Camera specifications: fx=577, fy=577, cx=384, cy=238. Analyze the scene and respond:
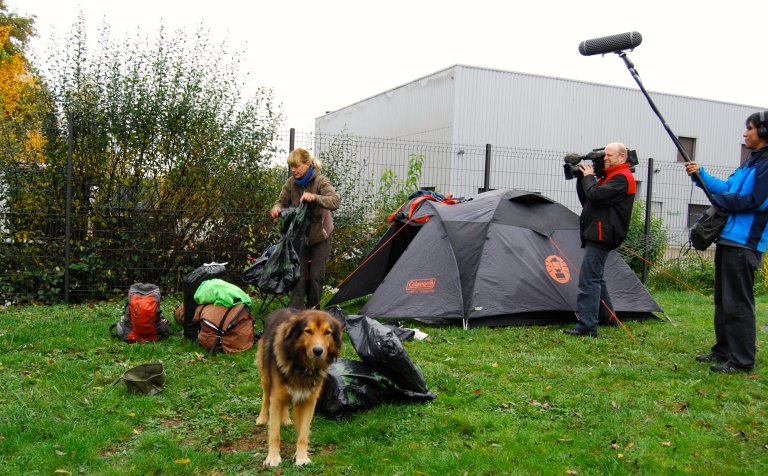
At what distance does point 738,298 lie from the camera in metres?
4.68

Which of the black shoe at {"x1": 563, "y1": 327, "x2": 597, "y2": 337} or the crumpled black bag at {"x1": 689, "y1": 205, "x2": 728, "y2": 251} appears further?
the black shoe at {"x1": 563, "y1": 327, "x2": 597, "y2": 337}

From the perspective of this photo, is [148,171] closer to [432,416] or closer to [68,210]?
[68,210]

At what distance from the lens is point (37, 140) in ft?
24.8

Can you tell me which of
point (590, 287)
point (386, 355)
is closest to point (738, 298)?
point (590, 287)

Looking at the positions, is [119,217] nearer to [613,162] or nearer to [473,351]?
[473,351]

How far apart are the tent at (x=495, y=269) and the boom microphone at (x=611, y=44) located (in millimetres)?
2255

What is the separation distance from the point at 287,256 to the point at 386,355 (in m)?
2.40

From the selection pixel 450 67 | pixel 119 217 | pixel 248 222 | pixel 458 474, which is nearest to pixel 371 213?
pixel 248 222

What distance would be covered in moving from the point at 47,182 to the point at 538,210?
6338 millimetres

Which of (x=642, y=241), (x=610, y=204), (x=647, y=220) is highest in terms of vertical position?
(x=610, y=204)

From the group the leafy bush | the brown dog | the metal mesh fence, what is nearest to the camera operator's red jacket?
the brown dog

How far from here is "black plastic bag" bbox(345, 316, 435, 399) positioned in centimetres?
384

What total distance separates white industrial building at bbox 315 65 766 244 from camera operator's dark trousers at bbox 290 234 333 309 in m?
7.66

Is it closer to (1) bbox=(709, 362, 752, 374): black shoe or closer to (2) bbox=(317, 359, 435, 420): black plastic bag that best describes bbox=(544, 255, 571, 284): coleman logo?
(1) bbox=(709, 362, 752, 374): black shoe
